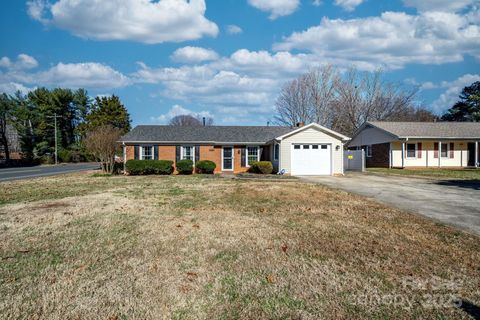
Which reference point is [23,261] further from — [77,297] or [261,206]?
[261,206]

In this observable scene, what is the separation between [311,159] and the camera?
22.0m

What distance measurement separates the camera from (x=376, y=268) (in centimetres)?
446

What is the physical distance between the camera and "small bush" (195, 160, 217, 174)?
22830 mm

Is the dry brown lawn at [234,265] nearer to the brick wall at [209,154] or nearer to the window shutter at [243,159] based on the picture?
the brick wall at [209,154]

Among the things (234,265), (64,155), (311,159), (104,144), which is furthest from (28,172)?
(234,265)

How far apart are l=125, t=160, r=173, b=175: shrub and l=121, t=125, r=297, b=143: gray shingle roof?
212cm

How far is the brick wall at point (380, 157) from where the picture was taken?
96.9 feet

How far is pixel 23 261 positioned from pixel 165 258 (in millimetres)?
2179

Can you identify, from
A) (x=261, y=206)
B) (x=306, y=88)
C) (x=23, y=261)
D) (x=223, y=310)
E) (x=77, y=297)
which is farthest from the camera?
(x=306, y=88)

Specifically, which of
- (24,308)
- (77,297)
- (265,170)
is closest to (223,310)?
(77,297)

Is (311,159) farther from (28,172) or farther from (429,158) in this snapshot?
(28,172)

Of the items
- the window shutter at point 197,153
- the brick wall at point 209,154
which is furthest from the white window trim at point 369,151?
the window shutter at point 197,153

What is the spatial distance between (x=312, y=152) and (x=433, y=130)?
15278 mm

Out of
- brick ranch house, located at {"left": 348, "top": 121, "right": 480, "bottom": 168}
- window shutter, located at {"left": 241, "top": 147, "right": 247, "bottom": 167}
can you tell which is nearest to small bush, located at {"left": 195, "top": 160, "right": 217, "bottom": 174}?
window shutter, located at {"left": 241, "top": 147, "right": 247, "bottom": 167}
